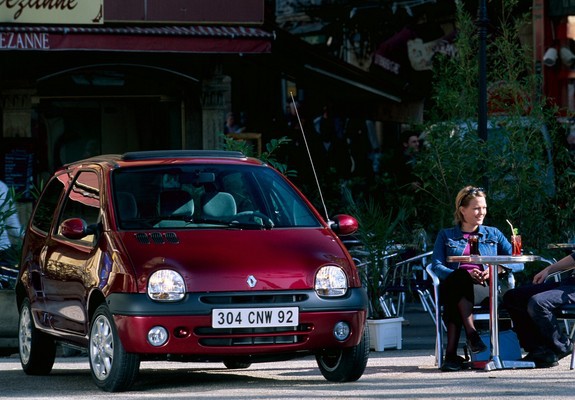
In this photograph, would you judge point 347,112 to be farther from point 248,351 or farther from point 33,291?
point 248,351

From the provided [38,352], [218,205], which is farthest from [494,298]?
[38,352]

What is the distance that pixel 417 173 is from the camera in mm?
16469

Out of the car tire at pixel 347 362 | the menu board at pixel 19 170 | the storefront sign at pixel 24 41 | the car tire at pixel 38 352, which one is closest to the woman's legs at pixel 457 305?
the car tire at pixel 347 362

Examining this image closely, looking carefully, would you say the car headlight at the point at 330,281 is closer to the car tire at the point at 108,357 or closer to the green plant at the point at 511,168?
the car tire at the point at 108,357

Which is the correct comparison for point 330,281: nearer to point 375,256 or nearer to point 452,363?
point 452,363

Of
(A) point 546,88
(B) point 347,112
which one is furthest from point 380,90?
(A) point 546,88

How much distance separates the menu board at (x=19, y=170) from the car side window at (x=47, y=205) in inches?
417

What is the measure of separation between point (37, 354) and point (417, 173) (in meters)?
5.28

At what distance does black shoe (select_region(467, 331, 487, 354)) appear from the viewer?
39.2 ft

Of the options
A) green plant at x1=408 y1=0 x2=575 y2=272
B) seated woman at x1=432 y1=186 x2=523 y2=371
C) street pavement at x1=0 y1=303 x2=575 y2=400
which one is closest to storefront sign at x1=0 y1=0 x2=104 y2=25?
green plant at x1=408 y1=0 x2=575 y2=272

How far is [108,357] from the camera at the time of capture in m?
10.8

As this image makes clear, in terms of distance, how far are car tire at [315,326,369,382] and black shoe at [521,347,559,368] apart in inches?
59.5

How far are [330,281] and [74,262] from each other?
5.96ft

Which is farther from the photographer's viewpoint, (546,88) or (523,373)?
(546,88)
